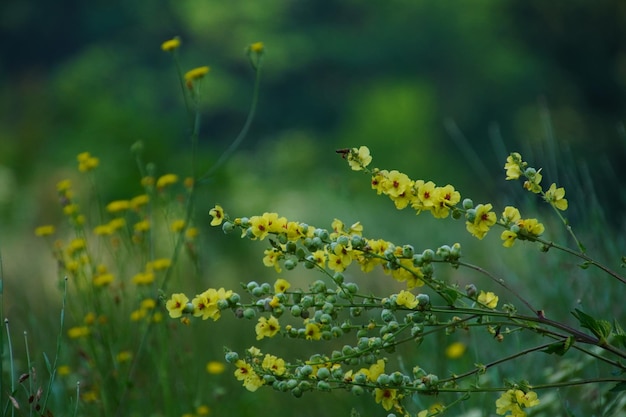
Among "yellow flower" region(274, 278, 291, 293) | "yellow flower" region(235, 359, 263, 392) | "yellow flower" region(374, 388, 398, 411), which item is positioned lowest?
"yellow flower" region(374, 388, 398, 411)

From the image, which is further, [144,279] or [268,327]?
[144,279]

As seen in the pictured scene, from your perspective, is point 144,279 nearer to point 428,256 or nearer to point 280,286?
point 280,286

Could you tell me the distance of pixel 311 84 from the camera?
16.5 m

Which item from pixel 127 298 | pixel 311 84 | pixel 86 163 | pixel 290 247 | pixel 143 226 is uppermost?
pixel 290 247

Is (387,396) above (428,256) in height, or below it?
below

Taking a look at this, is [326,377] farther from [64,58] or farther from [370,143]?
[64,58]

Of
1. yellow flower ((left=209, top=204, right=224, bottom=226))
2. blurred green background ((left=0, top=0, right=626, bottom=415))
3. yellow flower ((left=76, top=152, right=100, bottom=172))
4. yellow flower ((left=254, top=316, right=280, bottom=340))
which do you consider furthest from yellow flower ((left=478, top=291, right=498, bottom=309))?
blurred green background ((left=0, top=0, right=626, bottom=415))

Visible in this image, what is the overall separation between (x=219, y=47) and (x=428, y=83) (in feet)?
13.2

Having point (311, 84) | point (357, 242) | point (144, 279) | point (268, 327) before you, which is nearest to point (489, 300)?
point (357, 242)

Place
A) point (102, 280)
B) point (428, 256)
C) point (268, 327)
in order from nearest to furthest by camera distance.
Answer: point (428, 256), point (268, 327), point (102, 280)

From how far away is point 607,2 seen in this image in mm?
10781

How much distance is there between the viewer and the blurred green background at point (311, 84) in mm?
10953

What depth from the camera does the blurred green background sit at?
35.9 feet

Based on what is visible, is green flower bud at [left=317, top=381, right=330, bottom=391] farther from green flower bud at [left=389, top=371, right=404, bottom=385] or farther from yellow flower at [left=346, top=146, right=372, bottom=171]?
yellow flower at [left=346, top=146, right=372, bottom=171]
